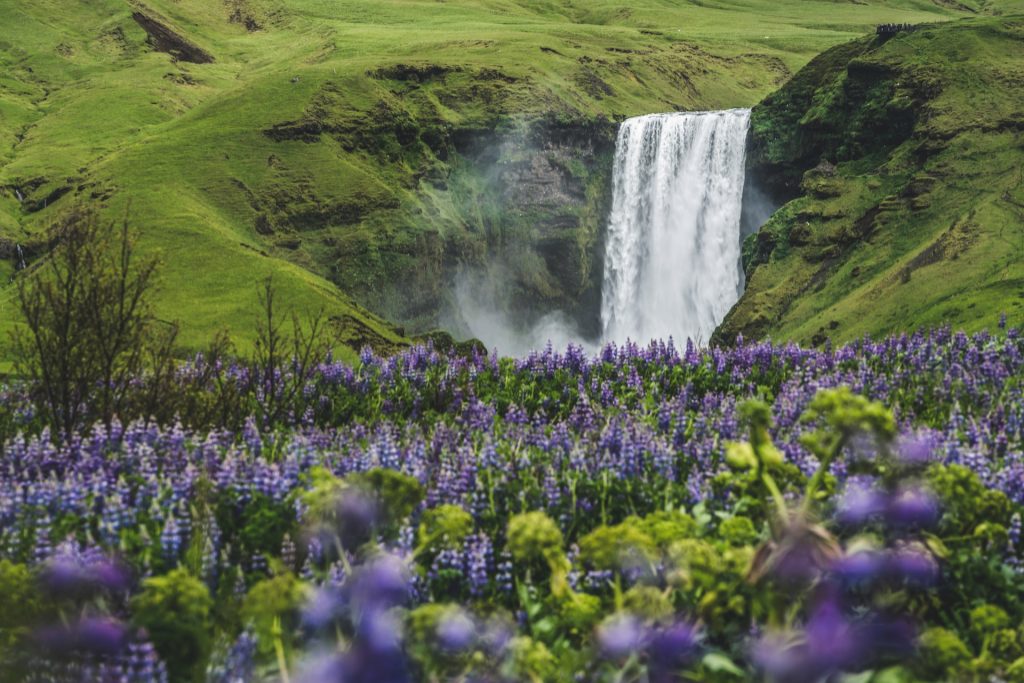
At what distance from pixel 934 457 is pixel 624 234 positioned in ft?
176

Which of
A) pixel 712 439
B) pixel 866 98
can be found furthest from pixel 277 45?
pixel 712 439

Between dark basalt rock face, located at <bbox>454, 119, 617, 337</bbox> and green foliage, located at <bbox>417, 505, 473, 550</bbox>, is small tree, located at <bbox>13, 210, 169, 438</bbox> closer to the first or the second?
green foliage, located at <bbox>417, 505, 473, 550</bbox>

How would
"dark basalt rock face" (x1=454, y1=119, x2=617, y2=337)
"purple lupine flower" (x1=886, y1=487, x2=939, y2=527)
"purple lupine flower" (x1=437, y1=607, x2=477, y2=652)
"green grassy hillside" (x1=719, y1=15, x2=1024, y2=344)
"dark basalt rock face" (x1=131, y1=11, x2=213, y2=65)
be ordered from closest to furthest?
"purple lupine flower" (x1=437, y1=607, x2=477, y2=652), "purple lupine flower" (x1=886, y1=487, x2=939, y2=527), "green grassy hillside" (x1=719, y1=15, x2=1024, y2=344), "dark basalt rock face" (x1=454, y1=119, x2=617, y2=337), "dark basalt rock face" (x1=131, y1=11, x2=213, y2=65)

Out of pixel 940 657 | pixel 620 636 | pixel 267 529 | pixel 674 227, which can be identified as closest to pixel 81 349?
pixel 267 529

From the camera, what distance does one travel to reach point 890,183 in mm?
44000

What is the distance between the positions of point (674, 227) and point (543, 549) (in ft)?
180

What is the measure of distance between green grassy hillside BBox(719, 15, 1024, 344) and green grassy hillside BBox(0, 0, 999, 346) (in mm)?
16017

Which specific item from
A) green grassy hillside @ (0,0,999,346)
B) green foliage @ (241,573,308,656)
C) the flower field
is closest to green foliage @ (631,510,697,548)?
the flower field

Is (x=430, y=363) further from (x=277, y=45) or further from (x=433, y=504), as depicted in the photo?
(x=277, y=45)

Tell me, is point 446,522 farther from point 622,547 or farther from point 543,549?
point 622,547

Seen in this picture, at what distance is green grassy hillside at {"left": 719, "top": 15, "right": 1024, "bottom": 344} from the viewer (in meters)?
35.3

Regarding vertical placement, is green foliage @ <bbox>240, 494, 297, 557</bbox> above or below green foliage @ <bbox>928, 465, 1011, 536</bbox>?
below

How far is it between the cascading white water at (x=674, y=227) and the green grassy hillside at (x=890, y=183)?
330 centimetres

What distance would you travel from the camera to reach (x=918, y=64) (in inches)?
1837
